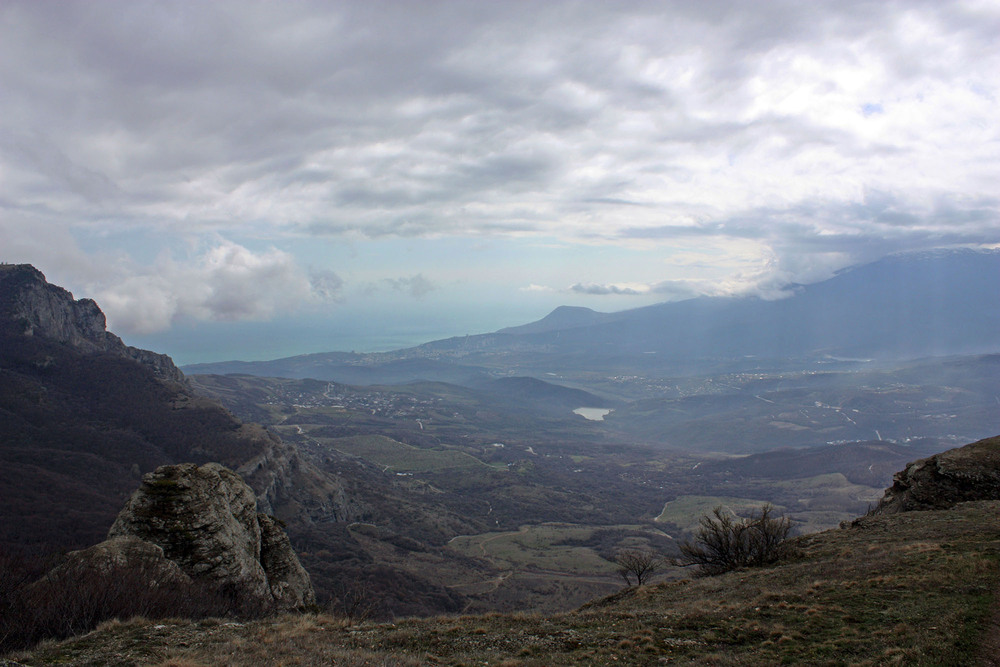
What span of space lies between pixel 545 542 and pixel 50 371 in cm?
12825

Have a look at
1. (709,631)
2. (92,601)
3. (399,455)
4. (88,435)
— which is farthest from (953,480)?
(399,455)

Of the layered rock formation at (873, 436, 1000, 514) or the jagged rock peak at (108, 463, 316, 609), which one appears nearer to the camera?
the jagged rock peak at (108, 463, 316, 609)

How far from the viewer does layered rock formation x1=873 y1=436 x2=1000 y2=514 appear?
99.9 ft

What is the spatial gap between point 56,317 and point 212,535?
6646 inches

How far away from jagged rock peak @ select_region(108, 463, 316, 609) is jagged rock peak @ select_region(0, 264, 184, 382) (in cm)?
14112

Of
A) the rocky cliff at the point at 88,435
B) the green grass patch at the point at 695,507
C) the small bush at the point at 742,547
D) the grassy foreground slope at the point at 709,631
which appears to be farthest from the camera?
the green grass patch at the point at 695,507

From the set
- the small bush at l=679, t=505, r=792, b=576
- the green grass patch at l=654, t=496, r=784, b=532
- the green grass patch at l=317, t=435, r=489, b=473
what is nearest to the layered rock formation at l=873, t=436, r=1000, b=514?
the small bush at l=679, t=505, r=792, b=576

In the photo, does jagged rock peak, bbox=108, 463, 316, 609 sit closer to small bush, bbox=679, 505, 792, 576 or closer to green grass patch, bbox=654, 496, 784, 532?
small bush, bbox=679, 505, 792, 576

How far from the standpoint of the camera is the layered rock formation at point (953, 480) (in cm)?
3044

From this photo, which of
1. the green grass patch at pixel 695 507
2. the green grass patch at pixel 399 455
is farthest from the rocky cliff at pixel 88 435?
the green grass patch at pixel 695 507

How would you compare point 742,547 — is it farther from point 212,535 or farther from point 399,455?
point 399,455

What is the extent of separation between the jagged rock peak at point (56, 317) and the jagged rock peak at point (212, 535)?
14112 centimetres

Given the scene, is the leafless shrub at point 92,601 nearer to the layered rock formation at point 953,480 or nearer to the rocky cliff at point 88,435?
the layered rock formation at point 953,480

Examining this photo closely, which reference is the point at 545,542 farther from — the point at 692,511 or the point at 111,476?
the point at 111,476
